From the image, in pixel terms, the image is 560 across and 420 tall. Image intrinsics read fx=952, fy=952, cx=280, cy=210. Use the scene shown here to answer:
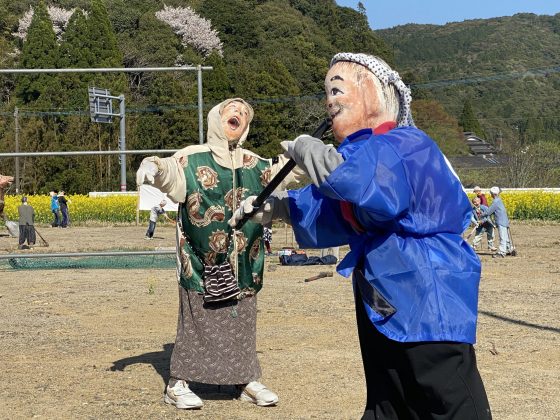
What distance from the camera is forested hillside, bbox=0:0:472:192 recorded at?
2312 cm

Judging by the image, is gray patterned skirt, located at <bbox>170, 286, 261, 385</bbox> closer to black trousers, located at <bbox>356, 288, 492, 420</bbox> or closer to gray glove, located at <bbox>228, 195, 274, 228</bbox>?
gray glove, located at <bbox>228, 195, 274, 228</bbox>

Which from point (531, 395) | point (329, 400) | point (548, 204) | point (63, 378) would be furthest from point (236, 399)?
point (548, 204)

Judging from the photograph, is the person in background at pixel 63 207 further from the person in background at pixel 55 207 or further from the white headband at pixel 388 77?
the white headband at pixel 388 77

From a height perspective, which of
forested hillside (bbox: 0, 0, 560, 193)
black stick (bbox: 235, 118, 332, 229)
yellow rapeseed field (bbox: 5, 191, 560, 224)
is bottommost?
yellow rapeseed field (bbox: 5, 191, 560, 224)

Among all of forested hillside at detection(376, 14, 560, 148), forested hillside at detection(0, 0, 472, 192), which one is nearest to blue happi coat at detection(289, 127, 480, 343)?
forested hillside at detection(0, 0, 472, 192)

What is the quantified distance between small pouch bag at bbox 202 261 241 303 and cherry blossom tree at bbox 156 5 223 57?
178 feet

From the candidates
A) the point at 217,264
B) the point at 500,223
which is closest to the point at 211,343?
the point at 217,264

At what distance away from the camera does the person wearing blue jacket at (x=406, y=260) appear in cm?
276

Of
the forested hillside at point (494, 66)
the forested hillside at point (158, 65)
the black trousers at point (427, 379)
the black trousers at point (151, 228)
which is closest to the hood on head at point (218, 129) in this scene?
the black trousers at point (427, 379)

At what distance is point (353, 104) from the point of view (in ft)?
10.2

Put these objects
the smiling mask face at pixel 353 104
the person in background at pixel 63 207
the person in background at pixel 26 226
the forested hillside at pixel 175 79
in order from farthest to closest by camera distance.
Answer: the person in background at pixel 63 207, the forested hillside at pixel 175 79, the person in background at pixel 26 226, the smiling mask face at pixel 353 104

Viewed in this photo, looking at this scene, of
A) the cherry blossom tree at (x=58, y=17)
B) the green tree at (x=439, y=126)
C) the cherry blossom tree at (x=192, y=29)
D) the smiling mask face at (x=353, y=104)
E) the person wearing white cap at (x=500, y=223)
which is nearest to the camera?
the smiling mask face at (x=353, y=104)

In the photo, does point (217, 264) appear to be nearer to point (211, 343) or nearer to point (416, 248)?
point (211, 343)

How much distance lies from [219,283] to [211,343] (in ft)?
1.29
